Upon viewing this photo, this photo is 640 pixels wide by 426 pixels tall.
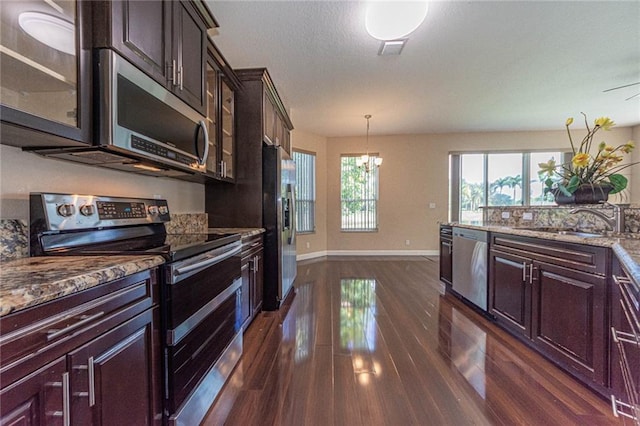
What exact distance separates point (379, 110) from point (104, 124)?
4.34m

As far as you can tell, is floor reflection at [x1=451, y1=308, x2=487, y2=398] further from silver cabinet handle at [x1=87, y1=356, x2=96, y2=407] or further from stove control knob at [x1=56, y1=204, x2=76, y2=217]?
stove control knob at [x1=56, y1=204, x2=76, y2=217]

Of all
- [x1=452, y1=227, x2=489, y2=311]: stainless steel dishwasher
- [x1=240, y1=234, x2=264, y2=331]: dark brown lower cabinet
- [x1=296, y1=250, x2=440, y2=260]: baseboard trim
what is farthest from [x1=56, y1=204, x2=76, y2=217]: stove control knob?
[x1=296, y1=250, x2=440, y2=260]: baseboard trim

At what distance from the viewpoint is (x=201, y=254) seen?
1461mm

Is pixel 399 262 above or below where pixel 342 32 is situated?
below

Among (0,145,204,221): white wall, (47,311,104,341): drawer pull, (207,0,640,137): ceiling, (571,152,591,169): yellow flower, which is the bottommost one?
(47,311,104,341): drawer pull

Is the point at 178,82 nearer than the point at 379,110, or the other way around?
the point at 178,82

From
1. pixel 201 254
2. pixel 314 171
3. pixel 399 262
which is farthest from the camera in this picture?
pixel 314 171

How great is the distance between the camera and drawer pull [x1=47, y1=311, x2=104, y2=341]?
2.37ft

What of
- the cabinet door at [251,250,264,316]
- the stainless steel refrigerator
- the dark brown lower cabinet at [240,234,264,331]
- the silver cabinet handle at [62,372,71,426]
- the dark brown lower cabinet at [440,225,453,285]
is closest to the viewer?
the silver cabinet handle at [62,372,71,426]

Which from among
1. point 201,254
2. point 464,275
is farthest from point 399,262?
point 201,254

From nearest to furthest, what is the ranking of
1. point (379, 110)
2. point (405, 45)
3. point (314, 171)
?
point (405, 45) < point (379, 110) < point (314, 171)

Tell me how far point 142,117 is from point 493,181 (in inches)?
270

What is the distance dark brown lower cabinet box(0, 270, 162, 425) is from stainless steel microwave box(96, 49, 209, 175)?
0.64 metres

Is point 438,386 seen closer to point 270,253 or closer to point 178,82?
point 270,253
